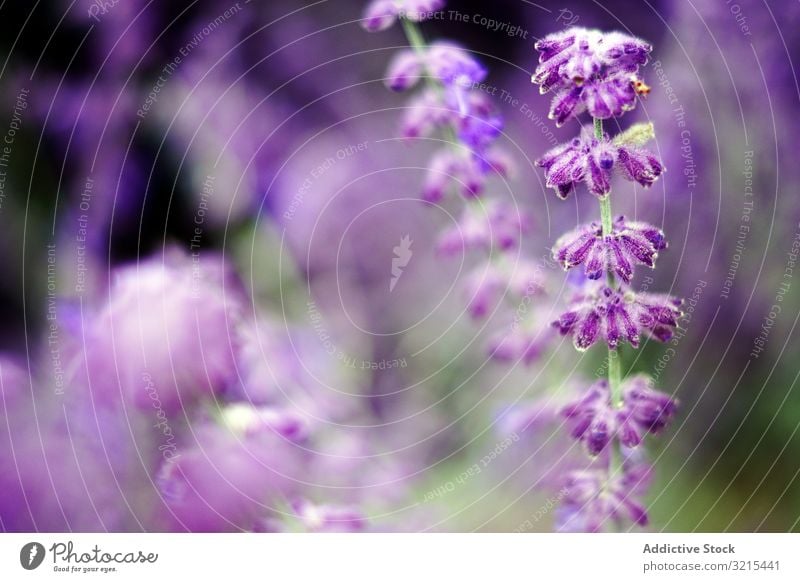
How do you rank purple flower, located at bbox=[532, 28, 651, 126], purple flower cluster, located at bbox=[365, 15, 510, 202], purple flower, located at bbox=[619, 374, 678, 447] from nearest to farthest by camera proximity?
purple flower, located at bbox=[532, 28, 651, 126], purple flower, located at bbox=[619, 374, 678, 447], purple flower cluster, located at bbox=[365, 15, 510, 202]

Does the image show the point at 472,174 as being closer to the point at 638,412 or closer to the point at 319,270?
the point at 319,270

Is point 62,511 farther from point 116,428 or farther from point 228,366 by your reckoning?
point 228,366

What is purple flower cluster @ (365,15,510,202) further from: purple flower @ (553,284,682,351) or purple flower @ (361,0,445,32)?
purple flower @ (553,284,682,351)

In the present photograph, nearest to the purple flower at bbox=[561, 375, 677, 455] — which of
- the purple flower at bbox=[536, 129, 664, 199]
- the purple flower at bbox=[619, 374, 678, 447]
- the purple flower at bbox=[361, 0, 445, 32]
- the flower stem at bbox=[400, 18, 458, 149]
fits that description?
the purple flower at bbox=[619, 374, 678, 447]

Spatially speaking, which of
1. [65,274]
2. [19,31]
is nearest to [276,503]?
[65,274]
